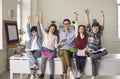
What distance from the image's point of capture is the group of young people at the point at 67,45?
145 inches

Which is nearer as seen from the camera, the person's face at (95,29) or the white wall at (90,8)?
the person's face at (95,29)

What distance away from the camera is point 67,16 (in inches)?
309

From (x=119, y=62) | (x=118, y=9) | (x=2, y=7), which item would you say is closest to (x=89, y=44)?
(x=119, y=62)

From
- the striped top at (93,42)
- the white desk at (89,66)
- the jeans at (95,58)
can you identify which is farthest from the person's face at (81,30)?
the white desk at (89,66)

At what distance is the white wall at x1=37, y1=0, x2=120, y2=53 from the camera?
7.73 metres

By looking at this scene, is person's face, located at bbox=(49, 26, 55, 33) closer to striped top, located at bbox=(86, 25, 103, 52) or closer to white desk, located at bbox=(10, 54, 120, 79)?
white desk, located at bbox=(10, 54, 120, 79)

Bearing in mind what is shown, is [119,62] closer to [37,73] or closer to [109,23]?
[37,73]

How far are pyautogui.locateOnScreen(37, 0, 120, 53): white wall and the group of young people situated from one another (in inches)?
153

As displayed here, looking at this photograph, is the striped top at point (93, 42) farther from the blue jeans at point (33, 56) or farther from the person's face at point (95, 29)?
the blue jeans at point (33, 56)

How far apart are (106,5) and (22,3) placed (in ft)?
9.28

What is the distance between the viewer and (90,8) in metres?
7.80

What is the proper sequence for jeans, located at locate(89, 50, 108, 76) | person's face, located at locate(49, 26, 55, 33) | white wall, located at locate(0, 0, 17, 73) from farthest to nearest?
1. white wall, located at locate(0, 0, 17, 73)
2. person's face, located at locate(49, 26, 55, 33)
3. jeans, located at locate(89, 50, 108, 76)

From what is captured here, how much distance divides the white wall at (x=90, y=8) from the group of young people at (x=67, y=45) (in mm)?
3890

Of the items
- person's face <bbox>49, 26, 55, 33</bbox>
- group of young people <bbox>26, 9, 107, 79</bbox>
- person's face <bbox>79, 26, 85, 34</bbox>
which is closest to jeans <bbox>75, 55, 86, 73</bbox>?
group of young people <bbox>26, 9, 107, 79</bbox>
